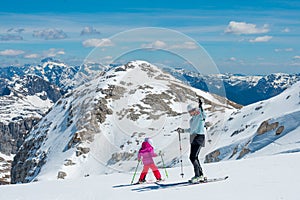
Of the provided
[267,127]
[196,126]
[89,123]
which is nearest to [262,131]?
[267,127]

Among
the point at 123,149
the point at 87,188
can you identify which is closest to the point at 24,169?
the point at 123,149

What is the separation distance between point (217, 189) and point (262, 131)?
44.2 meters

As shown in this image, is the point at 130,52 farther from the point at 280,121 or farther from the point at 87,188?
the point at 280,121

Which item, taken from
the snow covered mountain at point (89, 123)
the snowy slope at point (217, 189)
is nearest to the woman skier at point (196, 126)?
the snowy slope at point (217, 189)

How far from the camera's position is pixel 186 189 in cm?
1593

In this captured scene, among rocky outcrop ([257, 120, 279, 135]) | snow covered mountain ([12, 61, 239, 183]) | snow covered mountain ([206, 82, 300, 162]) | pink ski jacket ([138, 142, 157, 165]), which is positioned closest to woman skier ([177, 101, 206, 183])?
pink ski jacket ([138, 142, 157, 165])

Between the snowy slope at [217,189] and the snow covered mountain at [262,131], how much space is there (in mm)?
18584

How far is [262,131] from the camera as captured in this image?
187ft

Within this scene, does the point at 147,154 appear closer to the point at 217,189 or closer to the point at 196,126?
the point at 196,126

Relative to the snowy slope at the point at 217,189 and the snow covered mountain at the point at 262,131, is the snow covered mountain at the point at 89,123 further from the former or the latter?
the snowy slope at the point at 217,189

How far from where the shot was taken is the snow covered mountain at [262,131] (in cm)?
4706

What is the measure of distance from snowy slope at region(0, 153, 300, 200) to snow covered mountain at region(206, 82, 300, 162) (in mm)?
18584

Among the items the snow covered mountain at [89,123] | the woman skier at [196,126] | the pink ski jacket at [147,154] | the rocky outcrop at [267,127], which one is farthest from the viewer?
the snow covered mountain at [89,123]

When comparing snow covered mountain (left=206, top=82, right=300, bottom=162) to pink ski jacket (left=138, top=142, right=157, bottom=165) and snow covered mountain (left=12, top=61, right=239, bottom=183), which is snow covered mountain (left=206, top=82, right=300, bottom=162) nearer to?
snow covered mountain (left=12, top=61, right=239, bottom=183)
